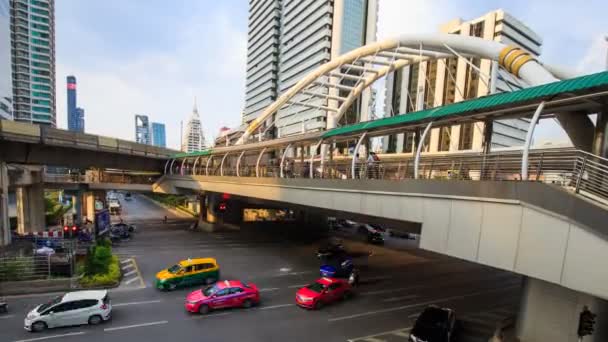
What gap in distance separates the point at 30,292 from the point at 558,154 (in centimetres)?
2354

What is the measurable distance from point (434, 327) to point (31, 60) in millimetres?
138780

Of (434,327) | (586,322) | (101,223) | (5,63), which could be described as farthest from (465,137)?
(5,63)

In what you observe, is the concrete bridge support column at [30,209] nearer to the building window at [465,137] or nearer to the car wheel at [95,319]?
the car wheel at [95,319]

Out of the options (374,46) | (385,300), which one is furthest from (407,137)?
(385,300)

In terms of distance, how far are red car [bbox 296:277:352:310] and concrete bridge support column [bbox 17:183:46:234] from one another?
3432 cm

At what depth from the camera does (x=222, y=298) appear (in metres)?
14.4

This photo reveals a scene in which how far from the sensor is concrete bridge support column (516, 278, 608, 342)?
9211mm

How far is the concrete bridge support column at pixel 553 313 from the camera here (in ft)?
30.2

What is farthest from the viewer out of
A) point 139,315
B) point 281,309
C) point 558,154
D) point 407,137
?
point 407,137

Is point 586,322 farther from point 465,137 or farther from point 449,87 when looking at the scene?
point 449,87

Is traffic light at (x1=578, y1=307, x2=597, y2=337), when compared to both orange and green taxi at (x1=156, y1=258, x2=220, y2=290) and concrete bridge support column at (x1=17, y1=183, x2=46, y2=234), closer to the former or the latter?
orange and green taxi at (x1=156, y1=258, x2=220, y2=290)

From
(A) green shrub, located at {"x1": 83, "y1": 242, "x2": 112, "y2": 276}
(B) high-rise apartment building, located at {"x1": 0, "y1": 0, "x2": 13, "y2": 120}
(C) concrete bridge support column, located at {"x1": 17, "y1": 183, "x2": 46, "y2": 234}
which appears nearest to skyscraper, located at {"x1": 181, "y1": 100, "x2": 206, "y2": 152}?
(B) high-rise apartment building, located at {"x1": 0, "y1": 0, "x2": 13, "y2": 120}

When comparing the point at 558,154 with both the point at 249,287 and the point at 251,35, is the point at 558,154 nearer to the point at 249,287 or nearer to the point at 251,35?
the point at 249,287

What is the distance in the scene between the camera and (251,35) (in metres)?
129
